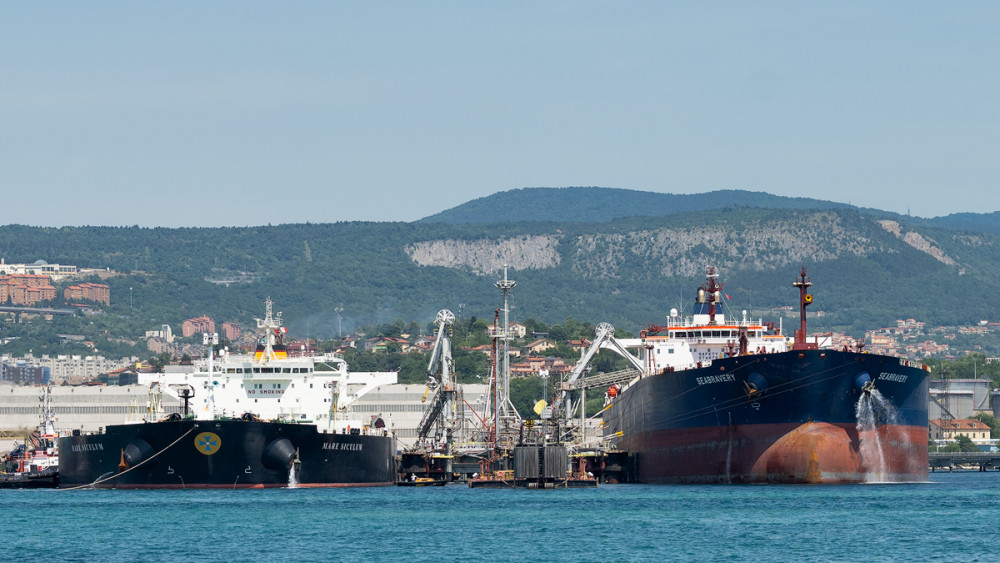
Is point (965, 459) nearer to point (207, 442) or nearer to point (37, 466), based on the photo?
point (37, 466)

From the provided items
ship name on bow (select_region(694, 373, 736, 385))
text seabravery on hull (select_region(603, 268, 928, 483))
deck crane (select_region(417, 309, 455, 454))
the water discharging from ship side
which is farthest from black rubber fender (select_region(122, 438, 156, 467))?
the water discharging from ship side

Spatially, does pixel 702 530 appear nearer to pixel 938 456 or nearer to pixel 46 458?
pixel 46 458

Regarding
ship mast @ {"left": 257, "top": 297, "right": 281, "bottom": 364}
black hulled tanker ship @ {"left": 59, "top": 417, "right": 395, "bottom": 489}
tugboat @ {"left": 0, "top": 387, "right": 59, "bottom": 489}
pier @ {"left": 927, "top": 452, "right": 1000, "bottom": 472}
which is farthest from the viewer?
pier @ {"left": 927, "top": 452, "right": 1000, "bottom": 472}

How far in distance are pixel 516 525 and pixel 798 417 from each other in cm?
1999

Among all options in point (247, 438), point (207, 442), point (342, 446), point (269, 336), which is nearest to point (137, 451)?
point (207, 442)

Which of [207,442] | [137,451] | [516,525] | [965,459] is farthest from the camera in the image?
[965,459]

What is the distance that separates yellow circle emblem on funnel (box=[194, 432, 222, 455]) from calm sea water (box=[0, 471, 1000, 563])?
7.06 ft

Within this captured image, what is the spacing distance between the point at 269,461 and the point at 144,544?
26.2m

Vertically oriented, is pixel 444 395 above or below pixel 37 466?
above

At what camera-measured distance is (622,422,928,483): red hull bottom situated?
290ft

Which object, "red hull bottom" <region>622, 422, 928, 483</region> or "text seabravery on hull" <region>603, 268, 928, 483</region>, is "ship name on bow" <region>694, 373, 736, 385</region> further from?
"red hull bottom" <region>622, 422, 928, 483</region>

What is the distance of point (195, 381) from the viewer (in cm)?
10231

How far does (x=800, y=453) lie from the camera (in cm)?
8850

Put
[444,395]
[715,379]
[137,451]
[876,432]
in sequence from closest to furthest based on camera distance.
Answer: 1. [876,432]
2. [715,379]
3. [137,451]
4. [444,395]
